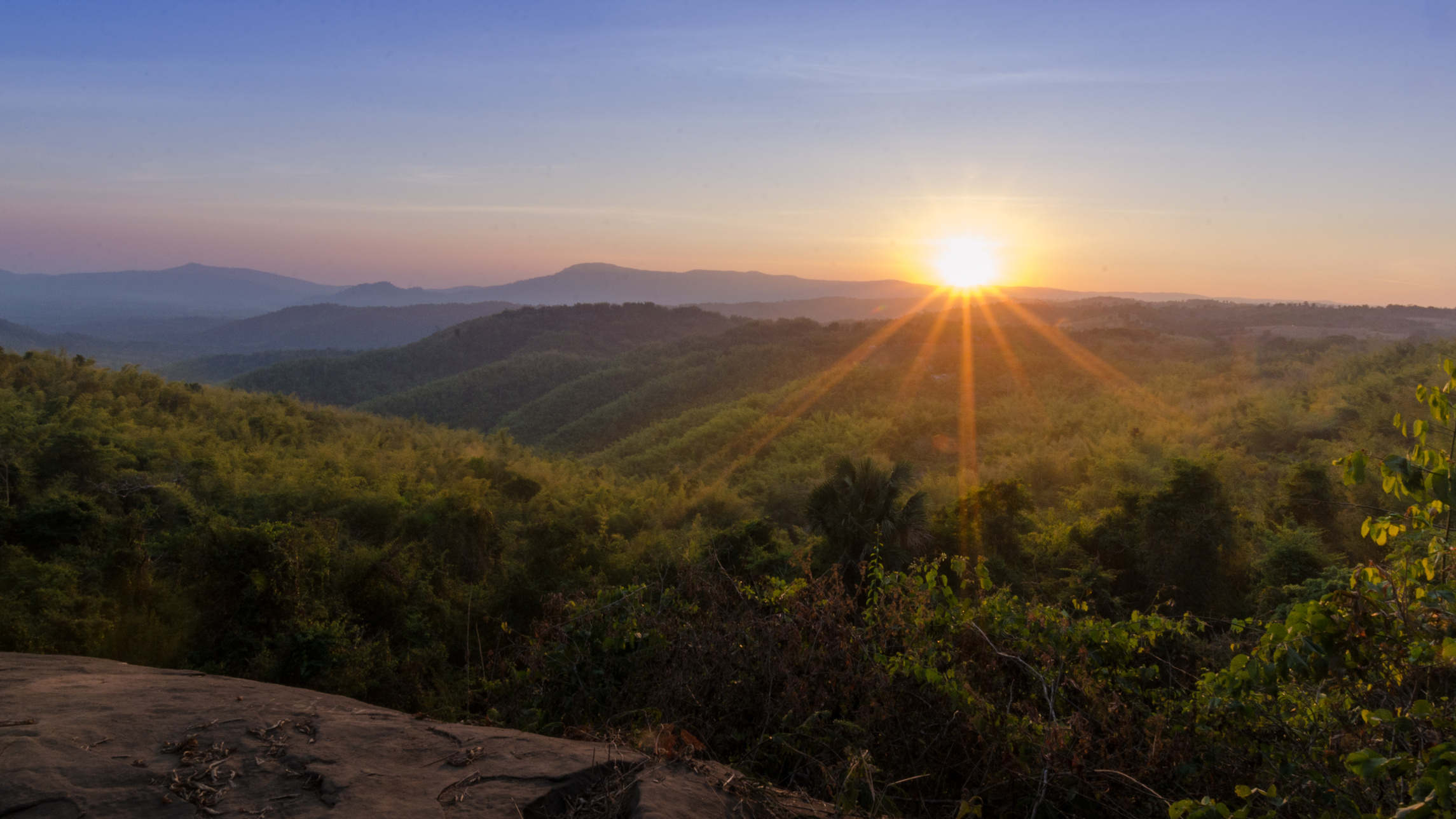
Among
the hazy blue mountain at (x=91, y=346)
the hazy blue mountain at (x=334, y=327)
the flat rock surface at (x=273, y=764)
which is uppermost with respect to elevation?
the hazy blue mountain at (x=334, y=327)

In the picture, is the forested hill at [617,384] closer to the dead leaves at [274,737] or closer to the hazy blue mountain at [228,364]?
the hazy blue mountain at [228,364]

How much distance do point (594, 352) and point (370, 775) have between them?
8074 cm

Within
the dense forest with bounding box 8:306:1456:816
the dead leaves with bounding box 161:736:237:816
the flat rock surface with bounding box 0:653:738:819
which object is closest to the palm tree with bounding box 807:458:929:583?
the dense forest with bounding box 8:306:1456:816

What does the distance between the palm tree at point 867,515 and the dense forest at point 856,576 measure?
0.24 feet

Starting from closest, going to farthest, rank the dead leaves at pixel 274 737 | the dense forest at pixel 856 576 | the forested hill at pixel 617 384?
the dead leaves at pixel 274 737 < the dense forest at pixel 856 576 < the forested hill at pixel 617 384

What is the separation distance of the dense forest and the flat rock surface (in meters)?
0.96

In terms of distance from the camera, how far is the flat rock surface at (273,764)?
2.81 metres

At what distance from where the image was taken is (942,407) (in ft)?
102

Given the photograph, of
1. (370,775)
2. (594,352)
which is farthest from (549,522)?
(594,352)

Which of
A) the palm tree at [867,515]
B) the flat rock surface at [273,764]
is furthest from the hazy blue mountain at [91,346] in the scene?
the flat rock surface at [273,764]

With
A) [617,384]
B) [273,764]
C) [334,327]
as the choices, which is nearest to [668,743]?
[273,764]

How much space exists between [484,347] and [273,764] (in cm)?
8395

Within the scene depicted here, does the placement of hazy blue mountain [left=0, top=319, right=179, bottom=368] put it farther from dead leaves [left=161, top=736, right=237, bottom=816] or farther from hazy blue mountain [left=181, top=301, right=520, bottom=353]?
dead leaves [left=161, top=736, right=237, bottom=816]

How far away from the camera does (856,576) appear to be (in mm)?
12266
